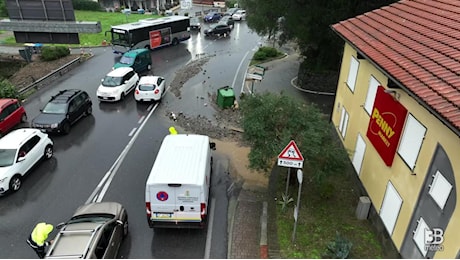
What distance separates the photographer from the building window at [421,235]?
26.3 feet

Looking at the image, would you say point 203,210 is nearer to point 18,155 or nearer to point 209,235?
point 209,235

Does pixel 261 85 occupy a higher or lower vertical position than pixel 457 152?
lower

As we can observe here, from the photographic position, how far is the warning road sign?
9289mm

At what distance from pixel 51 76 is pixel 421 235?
26.6 metres

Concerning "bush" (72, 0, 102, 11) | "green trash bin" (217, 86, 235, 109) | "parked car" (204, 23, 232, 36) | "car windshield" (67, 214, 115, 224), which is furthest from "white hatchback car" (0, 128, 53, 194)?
"bush" (72, 0, 102, 11)

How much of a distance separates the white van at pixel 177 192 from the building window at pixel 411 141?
18.7 ft

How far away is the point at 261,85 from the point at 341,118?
36.0 ft

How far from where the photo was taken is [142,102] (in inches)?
862

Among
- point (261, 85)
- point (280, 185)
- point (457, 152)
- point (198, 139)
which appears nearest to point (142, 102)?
point (261, 85)

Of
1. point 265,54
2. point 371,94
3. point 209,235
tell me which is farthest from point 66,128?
point 265,54

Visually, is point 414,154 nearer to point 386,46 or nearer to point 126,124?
point 386,46

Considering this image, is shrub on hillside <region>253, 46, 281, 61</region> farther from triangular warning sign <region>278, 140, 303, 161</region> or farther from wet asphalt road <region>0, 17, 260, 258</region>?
triangular warning sign <region>278, 140, 303, 161</region>

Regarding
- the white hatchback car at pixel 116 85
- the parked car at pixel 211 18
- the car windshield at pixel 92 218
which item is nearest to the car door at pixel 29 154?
the car windshield at pixel 92 218

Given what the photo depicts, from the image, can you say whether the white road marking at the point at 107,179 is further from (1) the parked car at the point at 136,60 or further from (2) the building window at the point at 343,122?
(1) the parked car at the point at 136,60
